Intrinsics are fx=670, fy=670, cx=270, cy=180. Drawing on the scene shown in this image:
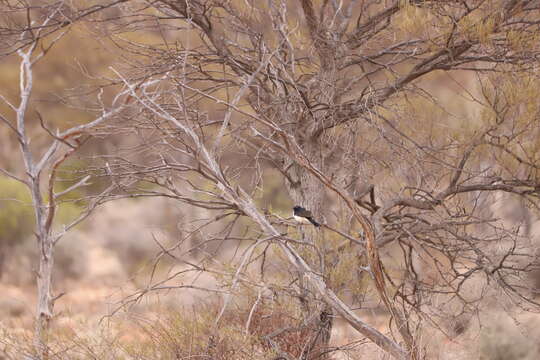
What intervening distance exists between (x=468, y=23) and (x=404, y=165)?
1.84m

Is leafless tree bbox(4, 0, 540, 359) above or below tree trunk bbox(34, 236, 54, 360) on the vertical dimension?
above

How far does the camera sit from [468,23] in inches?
175

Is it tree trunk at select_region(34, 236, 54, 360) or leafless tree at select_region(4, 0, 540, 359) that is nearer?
leafless tree at select_region(4, 0, 540, 359)

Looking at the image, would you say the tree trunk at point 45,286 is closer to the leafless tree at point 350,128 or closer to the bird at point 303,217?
the leafless tree at point 350,128

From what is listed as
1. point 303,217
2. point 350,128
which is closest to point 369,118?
point 350,128

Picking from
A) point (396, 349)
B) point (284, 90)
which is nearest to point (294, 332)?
point (396, 349)

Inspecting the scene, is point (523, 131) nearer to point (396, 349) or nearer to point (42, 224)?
point (396, 349)

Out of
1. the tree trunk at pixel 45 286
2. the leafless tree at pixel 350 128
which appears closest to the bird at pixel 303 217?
the leafless tree at pixel 350 128

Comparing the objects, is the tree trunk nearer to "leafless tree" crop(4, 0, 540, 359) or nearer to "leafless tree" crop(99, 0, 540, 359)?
"leafless tree" crop(4, 0, 540, 359)

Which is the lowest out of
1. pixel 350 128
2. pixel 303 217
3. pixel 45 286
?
pixel 45 286

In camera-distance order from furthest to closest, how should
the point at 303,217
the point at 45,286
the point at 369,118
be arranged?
the point at 45,286
the point at 369,118
the point at 303,217

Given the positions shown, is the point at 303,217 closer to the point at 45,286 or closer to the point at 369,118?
the point at 369,118

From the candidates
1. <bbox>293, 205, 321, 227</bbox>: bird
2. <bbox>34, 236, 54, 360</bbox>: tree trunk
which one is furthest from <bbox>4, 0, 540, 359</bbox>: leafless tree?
<bbox>34, 236, 54, 360</bbox>: tree trunk

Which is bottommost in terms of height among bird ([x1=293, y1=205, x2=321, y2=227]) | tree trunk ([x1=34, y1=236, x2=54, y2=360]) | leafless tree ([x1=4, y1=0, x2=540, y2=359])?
tree trunk ([x1=34, y1=236, x2=54, y2=360])
